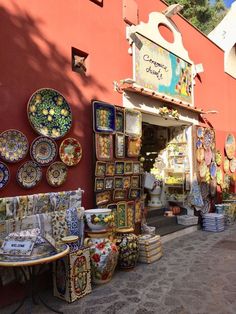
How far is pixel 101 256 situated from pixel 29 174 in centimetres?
122

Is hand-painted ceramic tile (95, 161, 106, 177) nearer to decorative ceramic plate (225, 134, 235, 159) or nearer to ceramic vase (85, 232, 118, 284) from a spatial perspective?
ceramic vase (85, 232, 118, 284)

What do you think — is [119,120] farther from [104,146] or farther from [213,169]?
[213,169]

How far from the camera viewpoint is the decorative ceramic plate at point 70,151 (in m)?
3.79

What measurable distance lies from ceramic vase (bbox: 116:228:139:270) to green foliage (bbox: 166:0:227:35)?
1209cm

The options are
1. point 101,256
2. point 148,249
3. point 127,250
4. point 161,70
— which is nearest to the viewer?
point 101,256

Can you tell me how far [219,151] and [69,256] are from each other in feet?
18.3

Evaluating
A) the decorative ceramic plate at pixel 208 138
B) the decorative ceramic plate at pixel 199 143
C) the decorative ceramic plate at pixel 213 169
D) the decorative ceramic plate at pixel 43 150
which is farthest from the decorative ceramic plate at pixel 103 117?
the decorative ceramic plate at pixel 213 169

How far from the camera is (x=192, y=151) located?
259 inches

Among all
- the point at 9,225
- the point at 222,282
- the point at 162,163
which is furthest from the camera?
the point at 162,163

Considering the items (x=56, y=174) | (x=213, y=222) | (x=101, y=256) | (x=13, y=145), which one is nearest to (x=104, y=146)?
(x=56, y=174)

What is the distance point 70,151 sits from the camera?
12.8 ft

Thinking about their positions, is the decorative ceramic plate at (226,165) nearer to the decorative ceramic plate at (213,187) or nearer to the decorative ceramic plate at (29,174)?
the decorative ceramic plate at (213,187)

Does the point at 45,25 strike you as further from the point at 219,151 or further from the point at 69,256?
the point at 219,151

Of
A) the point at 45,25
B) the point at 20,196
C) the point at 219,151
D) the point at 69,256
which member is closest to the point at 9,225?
the point at 20,196
